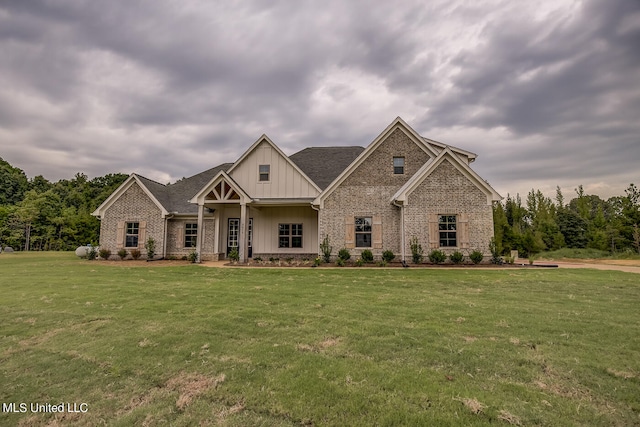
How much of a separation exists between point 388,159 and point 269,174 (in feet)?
24.1

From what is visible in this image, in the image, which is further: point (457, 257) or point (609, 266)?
point (609, 266)

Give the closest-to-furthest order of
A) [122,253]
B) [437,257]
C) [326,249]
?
[437,257] < [326,249] < [122,253]

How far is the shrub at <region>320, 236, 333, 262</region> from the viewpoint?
16.5 meters

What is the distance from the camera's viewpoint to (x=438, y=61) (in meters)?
15.0

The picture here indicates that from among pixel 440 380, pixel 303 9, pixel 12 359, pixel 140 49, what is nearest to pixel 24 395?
pixel 12 359

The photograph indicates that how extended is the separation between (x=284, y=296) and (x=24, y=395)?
17.4 ft

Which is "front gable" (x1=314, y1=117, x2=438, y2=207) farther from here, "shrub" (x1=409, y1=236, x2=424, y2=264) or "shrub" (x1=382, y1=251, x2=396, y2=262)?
"shrub" (x1=382, y1=251, x2=396, y2=262)

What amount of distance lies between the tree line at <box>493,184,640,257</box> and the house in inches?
237

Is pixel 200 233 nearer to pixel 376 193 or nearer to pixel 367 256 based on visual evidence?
pixel 367 256

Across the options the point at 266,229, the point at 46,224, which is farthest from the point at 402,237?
the point at 46,224

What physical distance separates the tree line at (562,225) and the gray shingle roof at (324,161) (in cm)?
1111

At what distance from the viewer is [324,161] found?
72.4ft

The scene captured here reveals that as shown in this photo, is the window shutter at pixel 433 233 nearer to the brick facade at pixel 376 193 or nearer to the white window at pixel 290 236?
the brick facade at pixel 376 193

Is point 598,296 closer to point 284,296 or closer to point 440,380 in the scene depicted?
point 440,380
